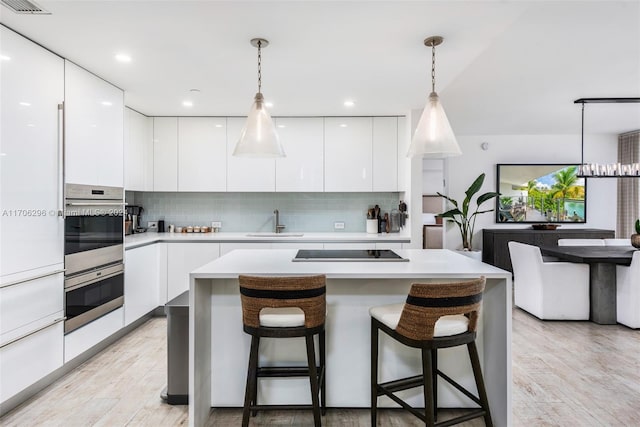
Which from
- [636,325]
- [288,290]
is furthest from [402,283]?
[636,325]

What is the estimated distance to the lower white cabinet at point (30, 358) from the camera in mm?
2277

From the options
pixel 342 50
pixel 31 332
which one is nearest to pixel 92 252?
pixel 31 332

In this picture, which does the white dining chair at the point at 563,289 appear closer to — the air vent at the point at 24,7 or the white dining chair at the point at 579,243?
the white dining chair at the point at 579,243

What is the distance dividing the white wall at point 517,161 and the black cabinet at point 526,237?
445 millimetres

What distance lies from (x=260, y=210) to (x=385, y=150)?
68.3 inches

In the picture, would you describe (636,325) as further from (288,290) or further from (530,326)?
(288,290)

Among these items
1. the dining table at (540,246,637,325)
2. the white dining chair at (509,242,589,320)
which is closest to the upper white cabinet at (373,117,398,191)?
the white dining chair at (509,242,589,320)

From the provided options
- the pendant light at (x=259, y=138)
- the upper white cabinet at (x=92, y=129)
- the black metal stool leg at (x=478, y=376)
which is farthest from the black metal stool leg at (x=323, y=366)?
the upper white cabinet at (x=92, y=129)

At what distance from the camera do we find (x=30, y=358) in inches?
96.9

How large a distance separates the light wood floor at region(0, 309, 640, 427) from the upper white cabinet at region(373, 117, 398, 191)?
7.08 ft

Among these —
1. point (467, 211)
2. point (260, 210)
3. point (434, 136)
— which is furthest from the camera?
point (467, 211)

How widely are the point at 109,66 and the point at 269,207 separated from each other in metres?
2.48

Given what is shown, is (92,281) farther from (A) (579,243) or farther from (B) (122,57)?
(A) (579,243)

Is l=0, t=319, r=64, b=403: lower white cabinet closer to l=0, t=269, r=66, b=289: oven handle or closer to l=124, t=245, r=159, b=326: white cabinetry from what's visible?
l=0, t=269, r=66, b=289: oven handle
